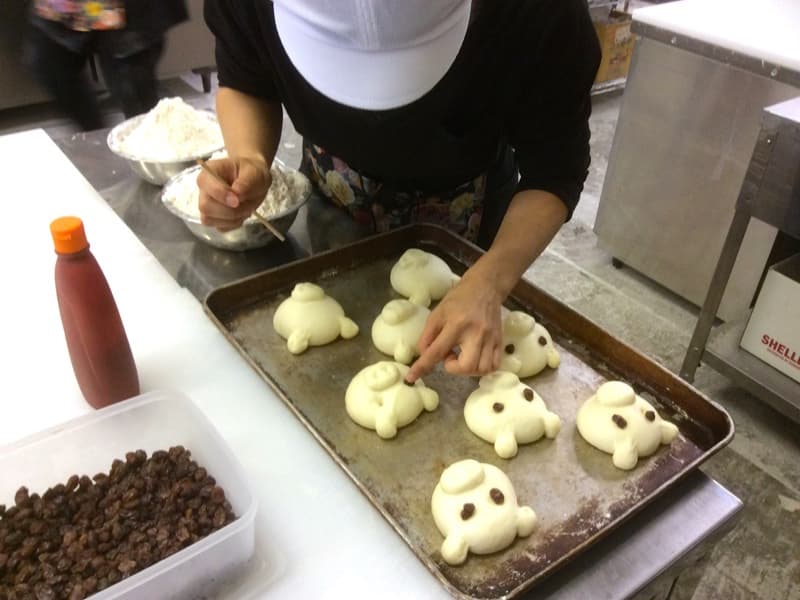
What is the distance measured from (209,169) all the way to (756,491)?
1775 millimetres

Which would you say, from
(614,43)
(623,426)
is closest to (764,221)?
(623,426)

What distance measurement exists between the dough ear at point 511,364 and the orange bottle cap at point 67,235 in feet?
2.12

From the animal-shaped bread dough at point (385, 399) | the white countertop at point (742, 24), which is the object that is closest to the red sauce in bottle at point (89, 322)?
the animal-shaped bread dough at point (385, 399)

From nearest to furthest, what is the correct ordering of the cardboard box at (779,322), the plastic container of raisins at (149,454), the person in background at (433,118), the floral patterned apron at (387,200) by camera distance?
the plastic container of raisins at (149,454) < the person in background at (433,118) < the floral patterned apron at (387,200) < the cardboard box at (779,322)

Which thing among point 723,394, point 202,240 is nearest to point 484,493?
point 202,240

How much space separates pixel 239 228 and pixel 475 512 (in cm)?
71

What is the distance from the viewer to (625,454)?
3.14 ft

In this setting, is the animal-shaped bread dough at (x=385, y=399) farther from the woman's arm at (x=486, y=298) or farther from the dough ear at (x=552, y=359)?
the dough ear at (x=552, y=359)

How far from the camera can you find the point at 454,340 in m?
0.98

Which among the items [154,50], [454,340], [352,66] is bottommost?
[154,50]

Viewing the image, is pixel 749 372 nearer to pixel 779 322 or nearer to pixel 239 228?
pixel 779 322

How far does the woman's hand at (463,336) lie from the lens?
968 millimetres

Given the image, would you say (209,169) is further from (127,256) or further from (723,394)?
(723,394)

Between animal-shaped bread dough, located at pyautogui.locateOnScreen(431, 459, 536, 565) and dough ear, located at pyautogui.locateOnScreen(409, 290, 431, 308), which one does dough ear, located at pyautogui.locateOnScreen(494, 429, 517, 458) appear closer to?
animal-shaped bread dough, located at pyautogui.locateOnScreen(431, 459, 536, 565)
